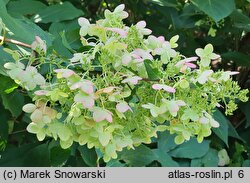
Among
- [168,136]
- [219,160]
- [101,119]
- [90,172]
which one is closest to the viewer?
[101,119]

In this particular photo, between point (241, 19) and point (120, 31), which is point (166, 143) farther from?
point (120, 31)

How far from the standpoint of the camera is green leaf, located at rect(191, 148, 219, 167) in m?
1.28

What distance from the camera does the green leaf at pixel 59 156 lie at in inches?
42.5

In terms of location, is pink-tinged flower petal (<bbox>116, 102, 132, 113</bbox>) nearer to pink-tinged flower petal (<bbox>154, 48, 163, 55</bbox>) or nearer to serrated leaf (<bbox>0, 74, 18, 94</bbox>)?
pink-tinged flower petal (<bbox>154, 48, 163, 55</bbox>)

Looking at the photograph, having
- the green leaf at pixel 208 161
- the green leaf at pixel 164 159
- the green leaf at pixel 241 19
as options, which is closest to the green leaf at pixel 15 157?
the green leaf at pixel 164 159

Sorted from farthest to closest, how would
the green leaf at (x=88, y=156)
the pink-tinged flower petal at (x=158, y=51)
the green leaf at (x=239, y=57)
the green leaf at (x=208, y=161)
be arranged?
the green leaf at (x=239, y=57) < the green leaf at (x=208, y=161) < the green leaf at (x=88, y=156) < the pink-tinged flower petal at (x=158, y=51)

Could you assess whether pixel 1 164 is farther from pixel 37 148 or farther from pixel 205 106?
pixel 205 106

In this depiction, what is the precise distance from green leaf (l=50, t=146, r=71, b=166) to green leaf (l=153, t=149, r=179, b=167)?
24cm

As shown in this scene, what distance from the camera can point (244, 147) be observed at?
1.51 metres

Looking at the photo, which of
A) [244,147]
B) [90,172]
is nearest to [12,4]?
[90,172]

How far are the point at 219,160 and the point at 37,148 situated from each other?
0.54 m

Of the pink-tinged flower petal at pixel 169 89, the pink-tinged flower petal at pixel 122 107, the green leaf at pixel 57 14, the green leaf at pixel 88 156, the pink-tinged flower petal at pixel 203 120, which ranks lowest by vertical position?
the green leaf at pixel 88 156

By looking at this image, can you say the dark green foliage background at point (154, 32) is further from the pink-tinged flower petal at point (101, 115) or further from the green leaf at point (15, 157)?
the pink-tinged flower petal at point (101, 115)

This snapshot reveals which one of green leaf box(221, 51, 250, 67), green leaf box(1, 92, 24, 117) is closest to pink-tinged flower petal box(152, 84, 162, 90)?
green leaf box(1, 92, 24, 117)
